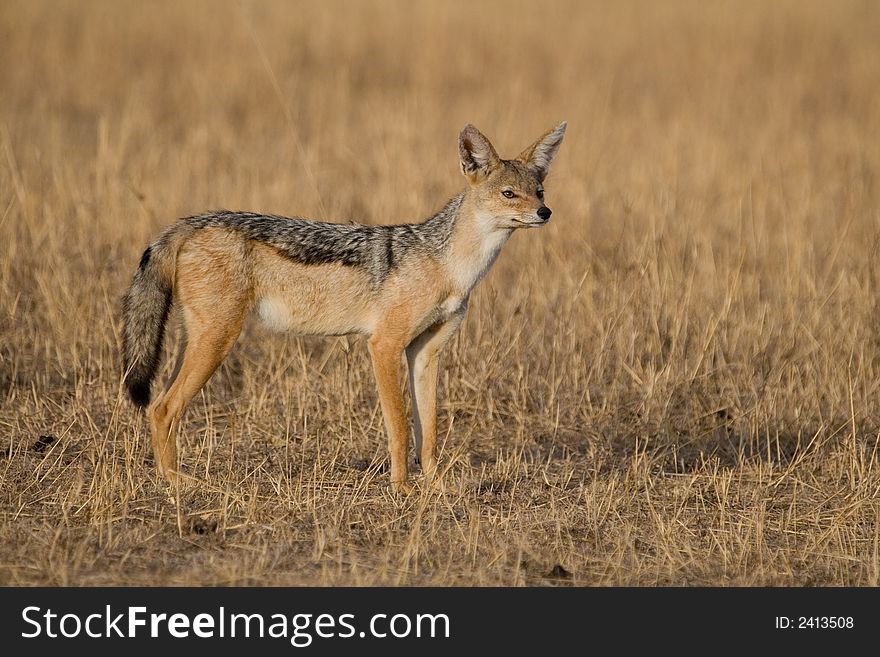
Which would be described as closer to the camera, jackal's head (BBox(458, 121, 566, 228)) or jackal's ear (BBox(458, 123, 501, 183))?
jackal's head (BBox(458, 121, 566, 228))

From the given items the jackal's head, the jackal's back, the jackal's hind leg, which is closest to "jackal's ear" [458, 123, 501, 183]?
the jackal's head

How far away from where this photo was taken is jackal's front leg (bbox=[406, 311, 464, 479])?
7156 mm

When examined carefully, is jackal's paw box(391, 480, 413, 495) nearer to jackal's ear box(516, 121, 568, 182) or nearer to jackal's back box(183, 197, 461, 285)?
jackal's back box(183, 197, 461, 285)

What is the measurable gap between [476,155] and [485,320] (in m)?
1.90

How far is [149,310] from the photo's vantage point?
270 inches

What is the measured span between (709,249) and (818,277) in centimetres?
94

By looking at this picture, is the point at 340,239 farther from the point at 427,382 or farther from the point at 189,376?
the point at 189,376

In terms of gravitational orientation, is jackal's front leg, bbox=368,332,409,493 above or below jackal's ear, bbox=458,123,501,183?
below

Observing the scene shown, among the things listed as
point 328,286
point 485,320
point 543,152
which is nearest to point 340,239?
point 328,286

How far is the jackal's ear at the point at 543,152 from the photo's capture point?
742cm

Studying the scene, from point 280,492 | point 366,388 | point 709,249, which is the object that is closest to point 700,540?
point 280,492

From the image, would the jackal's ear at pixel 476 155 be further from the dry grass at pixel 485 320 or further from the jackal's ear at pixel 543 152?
the dry grass at pixel 485 320

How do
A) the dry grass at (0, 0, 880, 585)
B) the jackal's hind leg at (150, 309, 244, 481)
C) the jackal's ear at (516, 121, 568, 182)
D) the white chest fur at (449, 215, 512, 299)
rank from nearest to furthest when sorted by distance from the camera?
the dry grass at (0, 0, 880, 585), the jackal's hind leg at (150, 309, 244, 481), the white chest fur at (449, 215, 512, 299), the jackal's ear at (516, 121, 568, 182)
